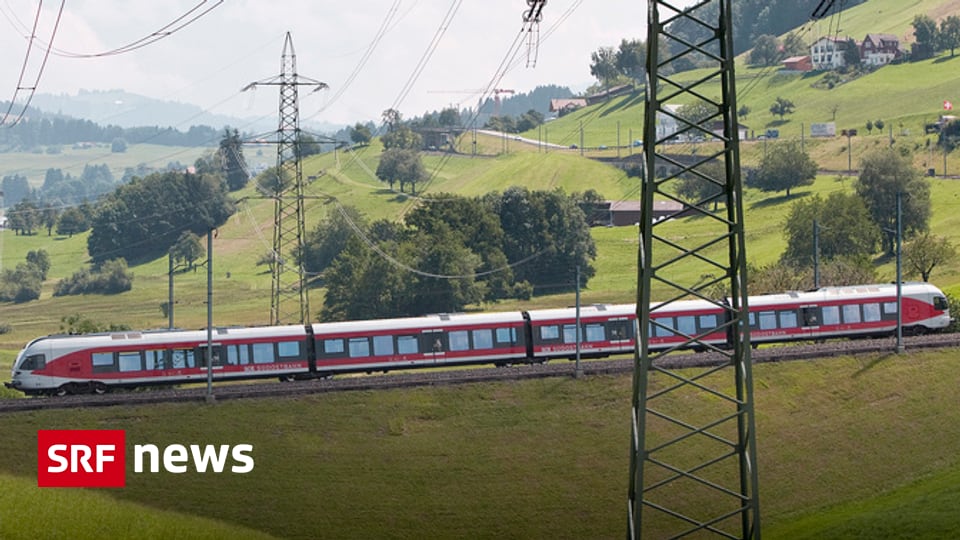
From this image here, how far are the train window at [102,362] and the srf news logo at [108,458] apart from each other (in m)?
6.79

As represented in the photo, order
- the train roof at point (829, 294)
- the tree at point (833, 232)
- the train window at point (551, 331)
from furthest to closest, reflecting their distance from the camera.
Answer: the tree at point (833, 232) → the train roof at point (829, 294) → the train window at point (551, 331)

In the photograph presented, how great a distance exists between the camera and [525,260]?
443ft

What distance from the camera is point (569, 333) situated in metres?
67.1

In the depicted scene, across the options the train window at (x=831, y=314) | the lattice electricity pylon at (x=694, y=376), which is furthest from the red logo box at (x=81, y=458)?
the train window at (x=831, y=314)

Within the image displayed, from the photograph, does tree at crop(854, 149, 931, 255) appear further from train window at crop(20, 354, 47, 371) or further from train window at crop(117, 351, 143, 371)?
train window at crop(20, 354, 47, 371)

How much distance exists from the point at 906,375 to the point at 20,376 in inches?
1602

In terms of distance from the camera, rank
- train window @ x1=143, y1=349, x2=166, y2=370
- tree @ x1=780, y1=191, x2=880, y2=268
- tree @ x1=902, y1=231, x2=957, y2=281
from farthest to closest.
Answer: tree @ x1=780, y1=191, x2=880, y2=268 < tree @ x1=902, y1=231, x2=957, y2=281 < train window @ x1=143, y1=349, x2=166, y2=370

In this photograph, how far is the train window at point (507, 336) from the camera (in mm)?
66500

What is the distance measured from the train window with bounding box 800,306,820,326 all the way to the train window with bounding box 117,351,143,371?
108ft

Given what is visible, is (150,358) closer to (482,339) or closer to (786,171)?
(482,339)

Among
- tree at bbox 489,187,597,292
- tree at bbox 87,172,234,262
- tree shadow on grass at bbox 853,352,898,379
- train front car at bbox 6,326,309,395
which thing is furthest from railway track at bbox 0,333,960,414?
tree at bbox 87,172,234,262

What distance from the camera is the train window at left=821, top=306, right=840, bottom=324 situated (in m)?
71.4

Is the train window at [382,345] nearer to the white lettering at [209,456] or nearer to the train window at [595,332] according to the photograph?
the train window at [595,332]

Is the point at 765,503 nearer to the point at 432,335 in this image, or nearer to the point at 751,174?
the point at 432,335
